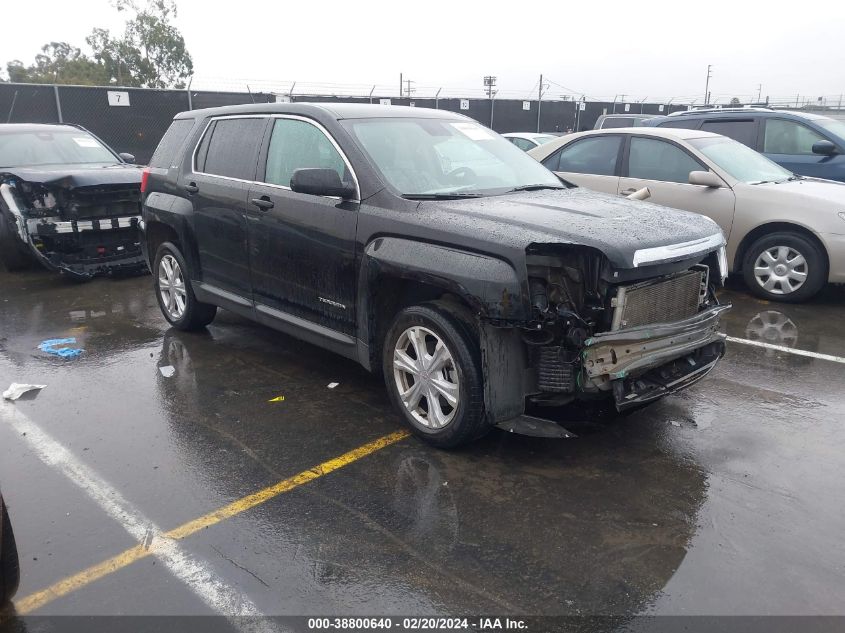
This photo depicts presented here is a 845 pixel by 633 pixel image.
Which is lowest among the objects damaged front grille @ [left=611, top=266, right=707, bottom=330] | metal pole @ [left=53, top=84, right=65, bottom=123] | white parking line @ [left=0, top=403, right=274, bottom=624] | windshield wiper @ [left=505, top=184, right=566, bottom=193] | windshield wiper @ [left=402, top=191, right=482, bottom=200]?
white parking line @ [left=0, top=403, right=274, bottom=624]

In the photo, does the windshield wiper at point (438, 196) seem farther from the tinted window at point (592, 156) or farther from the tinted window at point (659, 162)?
the tinted window at point (592, 156)

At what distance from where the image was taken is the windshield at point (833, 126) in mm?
9539

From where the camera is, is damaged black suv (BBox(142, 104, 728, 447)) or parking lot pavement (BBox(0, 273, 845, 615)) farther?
damaged black suv (BBox(142, 104, 728, 447))

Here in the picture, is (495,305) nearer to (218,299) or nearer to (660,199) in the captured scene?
(218,299)

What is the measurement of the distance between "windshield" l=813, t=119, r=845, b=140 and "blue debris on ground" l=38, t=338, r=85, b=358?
973 centimetres

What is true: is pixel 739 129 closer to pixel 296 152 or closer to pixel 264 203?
pixel 296 152

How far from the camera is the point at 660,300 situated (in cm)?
391

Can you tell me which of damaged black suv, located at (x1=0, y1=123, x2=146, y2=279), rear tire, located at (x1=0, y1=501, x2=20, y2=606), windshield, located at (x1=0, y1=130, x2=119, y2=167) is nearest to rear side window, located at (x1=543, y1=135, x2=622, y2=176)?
damaged black suv, located at (x1=0, y1=123, x2=146, y2=279)

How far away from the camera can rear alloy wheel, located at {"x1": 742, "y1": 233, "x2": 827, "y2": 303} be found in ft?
23.1

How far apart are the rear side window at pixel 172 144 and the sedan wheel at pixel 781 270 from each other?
19.5ft

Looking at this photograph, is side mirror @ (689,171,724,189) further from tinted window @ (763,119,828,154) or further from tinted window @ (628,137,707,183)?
tinted window @ (763,119,828,154)

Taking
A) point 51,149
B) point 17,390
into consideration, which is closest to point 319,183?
point 17,390

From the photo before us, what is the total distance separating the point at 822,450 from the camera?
410cm

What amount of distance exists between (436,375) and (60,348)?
3.91 meters
